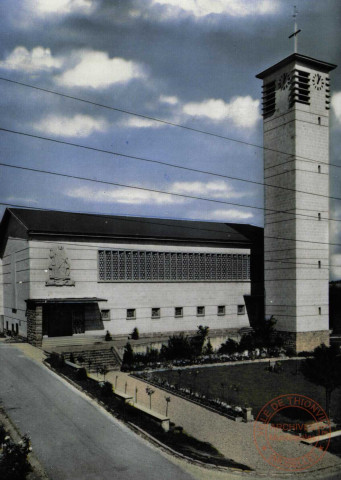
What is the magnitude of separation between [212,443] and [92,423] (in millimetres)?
4659

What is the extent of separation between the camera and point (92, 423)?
17.4 meters

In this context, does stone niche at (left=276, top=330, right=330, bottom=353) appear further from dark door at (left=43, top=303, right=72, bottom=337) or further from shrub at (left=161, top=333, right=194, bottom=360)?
dark door at (left=43, top=303, right=72, bottom=337)

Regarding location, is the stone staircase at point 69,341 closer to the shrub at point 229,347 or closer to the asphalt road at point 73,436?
the asphalt road at point 73,436

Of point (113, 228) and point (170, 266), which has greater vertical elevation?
point (113, 228)

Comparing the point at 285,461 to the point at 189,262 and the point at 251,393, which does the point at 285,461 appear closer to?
the point at 251,393

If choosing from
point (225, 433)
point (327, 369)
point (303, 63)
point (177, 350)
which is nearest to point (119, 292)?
point (177, 350)

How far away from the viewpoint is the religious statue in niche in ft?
115

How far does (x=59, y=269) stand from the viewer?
1388 inches

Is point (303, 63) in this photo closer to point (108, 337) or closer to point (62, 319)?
point (108, 337)

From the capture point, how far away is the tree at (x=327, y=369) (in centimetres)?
1862

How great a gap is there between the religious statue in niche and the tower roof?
2309cm

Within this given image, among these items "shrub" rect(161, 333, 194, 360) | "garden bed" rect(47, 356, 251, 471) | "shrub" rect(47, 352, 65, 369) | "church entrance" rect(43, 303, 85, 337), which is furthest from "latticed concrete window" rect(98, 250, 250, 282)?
"garden bed" rect(47, 356, 251, 471)

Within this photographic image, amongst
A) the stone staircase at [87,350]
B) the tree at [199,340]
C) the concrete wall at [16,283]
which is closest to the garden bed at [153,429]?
the stone staircase at [87,350]

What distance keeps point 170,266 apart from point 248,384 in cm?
1642
